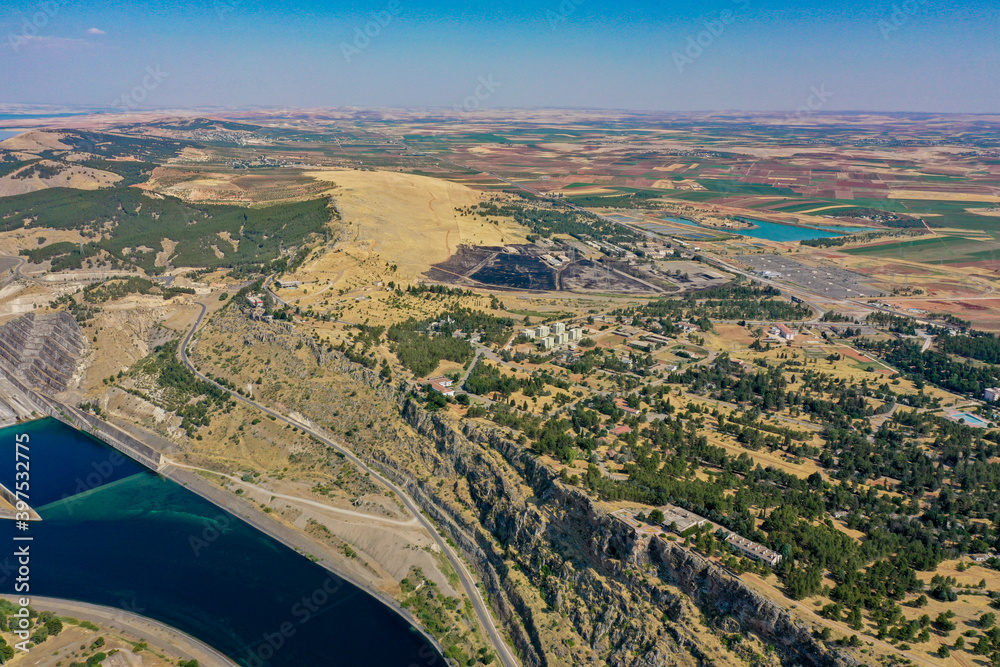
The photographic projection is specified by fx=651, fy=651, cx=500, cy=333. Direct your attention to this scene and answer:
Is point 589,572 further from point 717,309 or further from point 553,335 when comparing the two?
point 717,309

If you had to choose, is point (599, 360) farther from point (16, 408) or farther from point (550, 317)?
point (16, 408)

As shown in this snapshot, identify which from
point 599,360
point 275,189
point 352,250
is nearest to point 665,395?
point 599,360

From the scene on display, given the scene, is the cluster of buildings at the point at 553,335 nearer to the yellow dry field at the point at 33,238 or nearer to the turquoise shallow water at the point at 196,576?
the turquoise shallow water at the point at 196,576

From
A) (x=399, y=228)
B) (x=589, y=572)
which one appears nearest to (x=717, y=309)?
(x=589, y=572)

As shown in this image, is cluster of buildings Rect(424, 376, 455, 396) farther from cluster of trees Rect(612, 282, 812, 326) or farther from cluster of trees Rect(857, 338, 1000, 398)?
cluster of trees Rect(857, 338, 1000, 398)

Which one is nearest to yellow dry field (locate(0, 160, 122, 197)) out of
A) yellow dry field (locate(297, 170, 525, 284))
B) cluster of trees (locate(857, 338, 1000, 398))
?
yellow dry field (locate(297, 170, 525, 284))

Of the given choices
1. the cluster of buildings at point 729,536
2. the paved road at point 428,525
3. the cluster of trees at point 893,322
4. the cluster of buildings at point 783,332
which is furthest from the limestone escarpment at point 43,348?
the cluster of trees at point 893,322
